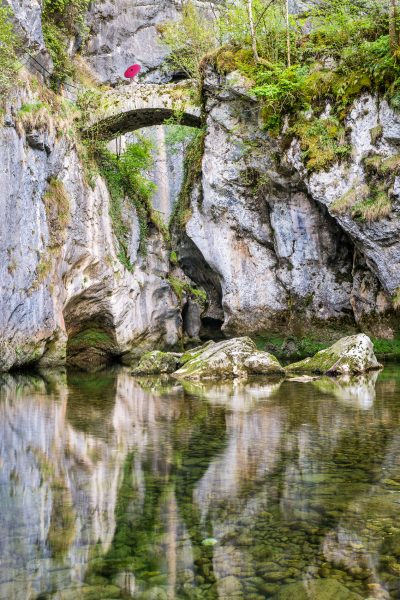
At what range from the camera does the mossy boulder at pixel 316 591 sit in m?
2.89

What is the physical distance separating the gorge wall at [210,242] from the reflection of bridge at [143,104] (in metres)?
0.96

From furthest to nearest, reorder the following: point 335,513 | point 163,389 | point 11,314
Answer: point 11,314
point 163,389
point 335,513

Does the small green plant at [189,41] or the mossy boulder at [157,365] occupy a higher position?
the small green plant at [189,41]

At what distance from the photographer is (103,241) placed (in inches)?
886

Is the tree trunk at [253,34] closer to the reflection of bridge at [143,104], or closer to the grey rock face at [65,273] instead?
the reflection of bridge at [143,104]

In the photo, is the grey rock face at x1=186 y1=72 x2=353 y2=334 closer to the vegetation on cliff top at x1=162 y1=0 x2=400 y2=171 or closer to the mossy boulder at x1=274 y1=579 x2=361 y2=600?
the vegetation on cliff top at x1=162 y1=0 x2=400 y2=171

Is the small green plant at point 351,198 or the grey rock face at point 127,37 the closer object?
the small green plant at point 351,198

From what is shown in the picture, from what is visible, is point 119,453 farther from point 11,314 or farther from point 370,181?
point 370,181

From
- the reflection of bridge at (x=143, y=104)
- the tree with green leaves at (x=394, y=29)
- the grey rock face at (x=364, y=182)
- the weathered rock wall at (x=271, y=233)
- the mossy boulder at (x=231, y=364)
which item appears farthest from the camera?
the reflection of bridge at (x=143, y=104)

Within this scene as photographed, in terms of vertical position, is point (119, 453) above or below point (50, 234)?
below

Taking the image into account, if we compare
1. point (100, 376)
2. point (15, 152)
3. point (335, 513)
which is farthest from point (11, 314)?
point (335, 513)

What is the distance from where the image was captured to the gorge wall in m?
17.7

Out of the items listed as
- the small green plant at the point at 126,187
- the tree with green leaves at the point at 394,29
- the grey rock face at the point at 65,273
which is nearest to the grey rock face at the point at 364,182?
the tree with green leaves at the point at 394,29

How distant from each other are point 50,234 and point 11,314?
3.81 metres
